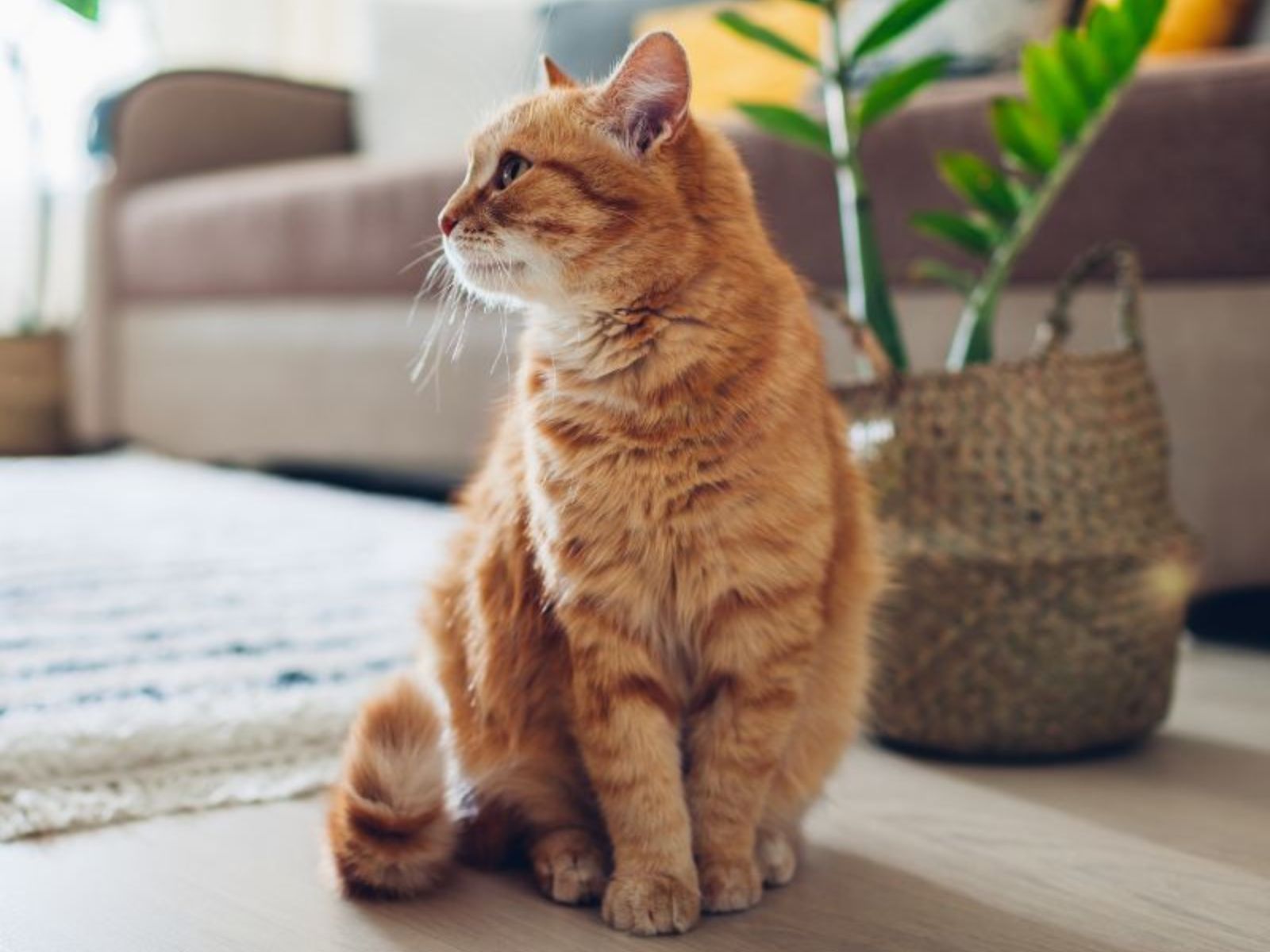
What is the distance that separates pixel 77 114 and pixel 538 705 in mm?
3676

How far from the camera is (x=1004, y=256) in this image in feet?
4.11

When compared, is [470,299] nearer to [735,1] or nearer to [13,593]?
[13,593]

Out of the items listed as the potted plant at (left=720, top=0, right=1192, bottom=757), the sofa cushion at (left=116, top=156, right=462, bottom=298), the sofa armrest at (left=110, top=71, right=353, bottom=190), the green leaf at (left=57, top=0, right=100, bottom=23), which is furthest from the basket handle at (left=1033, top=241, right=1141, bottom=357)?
the sofa armrest at (left=110, top=71, right=353, bottom=190)

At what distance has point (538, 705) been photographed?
2.95ft

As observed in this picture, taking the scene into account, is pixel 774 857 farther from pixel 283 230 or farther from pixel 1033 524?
pixel 283 230

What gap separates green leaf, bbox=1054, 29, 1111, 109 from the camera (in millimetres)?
1177

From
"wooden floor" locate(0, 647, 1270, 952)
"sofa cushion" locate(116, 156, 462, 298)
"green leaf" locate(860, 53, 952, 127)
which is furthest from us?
"sofa cushion" locate(116, 156, 462, 298)

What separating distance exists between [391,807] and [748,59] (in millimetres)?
2169

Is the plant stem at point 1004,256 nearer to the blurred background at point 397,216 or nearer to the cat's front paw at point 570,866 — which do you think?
the blurred background at point 397,216

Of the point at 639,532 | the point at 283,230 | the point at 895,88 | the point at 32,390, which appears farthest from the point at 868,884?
the point at 32,390

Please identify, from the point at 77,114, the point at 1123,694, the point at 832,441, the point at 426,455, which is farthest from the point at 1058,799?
the point at 77,114

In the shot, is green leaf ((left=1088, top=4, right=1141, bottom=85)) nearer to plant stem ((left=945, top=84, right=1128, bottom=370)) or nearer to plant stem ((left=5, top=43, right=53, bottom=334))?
plant stem ((left=945, top=84, right=1128, bottom=370))

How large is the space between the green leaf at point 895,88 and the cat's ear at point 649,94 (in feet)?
1.34

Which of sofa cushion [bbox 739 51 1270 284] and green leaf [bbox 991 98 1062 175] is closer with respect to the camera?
green leaf [bbox 991 98 1062 175]
